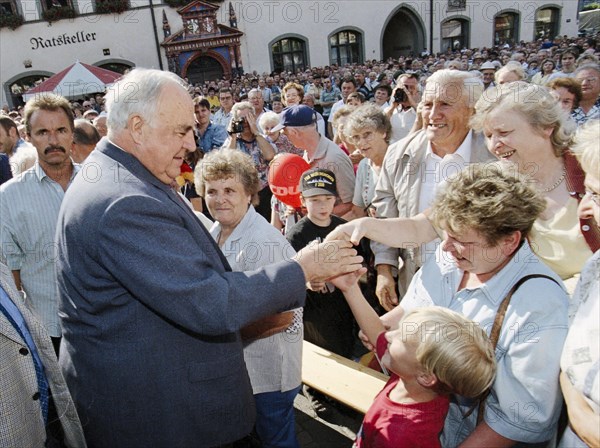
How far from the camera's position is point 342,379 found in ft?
8.66

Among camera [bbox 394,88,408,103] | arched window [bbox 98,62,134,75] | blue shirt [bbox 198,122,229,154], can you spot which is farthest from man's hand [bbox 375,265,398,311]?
arched window [bbox 98,62,134,75]

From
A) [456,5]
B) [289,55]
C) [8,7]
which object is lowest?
[289,55]

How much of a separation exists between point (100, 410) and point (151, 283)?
600 millimetres

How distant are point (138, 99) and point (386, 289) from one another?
1809mm

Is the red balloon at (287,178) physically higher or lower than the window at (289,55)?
lower

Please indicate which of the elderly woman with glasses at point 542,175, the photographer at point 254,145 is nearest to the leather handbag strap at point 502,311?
the elderly woman with glasses at point 542,175

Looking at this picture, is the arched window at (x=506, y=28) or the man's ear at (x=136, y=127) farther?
the arched window at (x=506, y=28)

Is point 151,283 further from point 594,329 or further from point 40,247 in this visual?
point 40,247

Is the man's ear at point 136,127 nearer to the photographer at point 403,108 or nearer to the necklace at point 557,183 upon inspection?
the necklace at point 557,183

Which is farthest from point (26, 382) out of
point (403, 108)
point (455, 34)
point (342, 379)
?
point (455, 34)

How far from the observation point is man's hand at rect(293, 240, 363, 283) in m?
1.64

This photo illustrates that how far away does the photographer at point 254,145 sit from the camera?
4.80 meters

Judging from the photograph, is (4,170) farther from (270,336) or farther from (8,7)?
(8,7)

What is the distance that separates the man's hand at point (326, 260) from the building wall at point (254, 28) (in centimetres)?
2239
